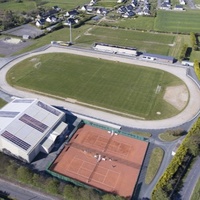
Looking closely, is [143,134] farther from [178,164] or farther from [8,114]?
[8,114]

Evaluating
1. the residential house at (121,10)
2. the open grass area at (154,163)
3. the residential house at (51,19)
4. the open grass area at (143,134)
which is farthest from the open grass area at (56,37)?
the open grass area at (154,163)

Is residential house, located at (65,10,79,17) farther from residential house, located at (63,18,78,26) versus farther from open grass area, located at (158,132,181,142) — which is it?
open grass area, located at (158,132,181,142)

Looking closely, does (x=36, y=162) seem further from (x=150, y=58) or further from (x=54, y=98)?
(x=150, y=58)

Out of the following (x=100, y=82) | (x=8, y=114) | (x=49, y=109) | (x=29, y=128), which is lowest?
(x=100, y=82)

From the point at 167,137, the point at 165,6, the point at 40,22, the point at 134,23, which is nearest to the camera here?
the point at 167,137

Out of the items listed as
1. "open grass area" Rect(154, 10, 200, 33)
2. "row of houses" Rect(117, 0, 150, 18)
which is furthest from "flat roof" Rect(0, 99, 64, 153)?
"row of houses" Rect(117, 0, 150, 18)

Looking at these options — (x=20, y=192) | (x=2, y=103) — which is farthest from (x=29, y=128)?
(x=2, y=103)
